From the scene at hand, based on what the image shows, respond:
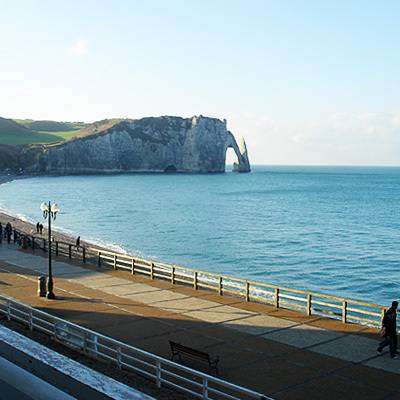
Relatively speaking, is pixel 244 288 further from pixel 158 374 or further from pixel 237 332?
pixel 158 374

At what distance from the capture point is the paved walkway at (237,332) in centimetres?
1374

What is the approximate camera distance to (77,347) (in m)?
15.7

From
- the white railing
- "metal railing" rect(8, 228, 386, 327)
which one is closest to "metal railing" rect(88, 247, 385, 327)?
"metal railing" rect(8, 228, 386, 327)

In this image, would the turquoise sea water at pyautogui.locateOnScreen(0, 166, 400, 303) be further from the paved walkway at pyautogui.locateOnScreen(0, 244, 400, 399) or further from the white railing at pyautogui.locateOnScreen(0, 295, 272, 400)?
the white railing at pyautogui.locateOnScreen(0, 295, 272, 400)

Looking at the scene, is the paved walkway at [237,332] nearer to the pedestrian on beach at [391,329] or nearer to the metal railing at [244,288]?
the pedestrian on beach at [391,329]

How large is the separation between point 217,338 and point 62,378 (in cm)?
613

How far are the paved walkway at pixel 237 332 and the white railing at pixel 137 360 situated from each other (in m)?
0.73

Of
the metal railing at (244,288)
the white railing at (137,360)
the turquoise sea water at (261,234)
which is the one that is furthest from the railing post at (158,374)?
the turquoise sea water at (261,234)

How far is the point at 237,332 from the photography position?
18.1 metres

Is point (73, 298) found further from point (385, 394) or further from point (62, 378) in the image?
point (385, 394)

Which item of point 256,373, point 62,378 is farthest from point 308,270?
point 62,378

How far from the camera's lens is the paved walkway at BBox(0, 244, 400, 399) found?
1374 centimetres

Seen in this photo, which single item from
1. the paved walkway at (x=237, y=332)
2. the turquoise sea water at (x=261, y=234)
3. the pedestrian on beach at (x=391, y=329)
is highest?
the pedestrian on beach at (x=391, y=329)

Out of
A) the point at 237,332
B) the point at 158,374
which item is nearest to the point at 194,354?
the point at 158,374
